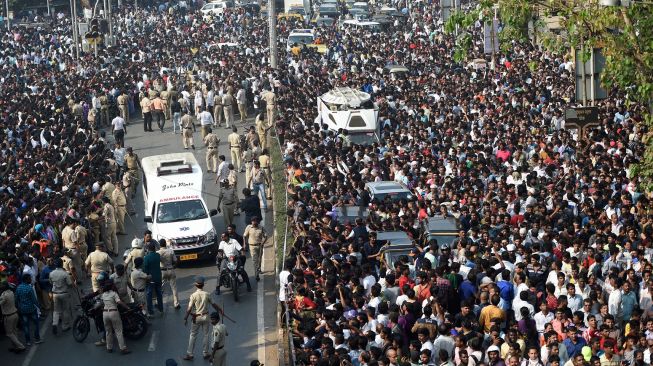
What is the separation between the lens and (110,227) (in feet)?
94.9

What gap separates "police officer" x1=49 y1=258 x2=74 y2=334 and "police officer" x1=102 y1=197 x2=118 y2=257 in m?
4.60

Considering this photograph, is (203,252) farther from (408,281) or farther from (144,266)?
(408,281)

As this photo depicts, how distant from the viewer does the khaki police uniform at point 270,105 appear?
41.9 metres

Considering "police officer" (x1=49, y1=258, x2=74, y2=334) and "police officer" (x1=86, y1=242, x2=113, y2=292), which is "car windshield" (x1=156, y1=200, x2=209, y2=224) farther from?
"police officer" (x1=49, y1=258, x2=74, y2=334)

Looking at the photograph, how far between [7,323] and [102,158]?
1253 cm

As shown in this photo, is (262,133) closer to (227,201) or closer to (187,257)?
(227,201)

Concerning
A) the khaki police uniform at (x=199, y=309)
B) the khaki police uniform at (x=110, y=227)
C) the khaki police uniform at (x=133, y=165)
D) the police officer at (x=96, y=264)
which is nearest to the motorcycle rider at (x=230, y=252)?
the police officer at (x=96, y=264)

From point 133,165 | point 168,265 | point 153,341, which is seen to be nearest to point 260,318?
point 168,265

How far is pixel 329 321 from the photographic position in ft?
61.2

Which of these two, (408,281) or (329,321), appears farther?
(408,281)

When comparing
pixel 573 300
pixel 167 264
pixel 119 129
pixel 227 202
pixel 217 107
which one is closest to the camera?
pixel 573 300

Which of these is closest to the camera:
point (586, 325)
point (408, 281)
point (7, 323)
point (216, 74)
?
point (586, 325)

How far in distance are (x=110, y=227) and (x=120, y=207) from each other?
73.4 inches

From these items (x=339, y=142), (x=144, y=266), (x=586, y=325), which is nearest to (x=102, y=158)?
(x=339, y=142)
